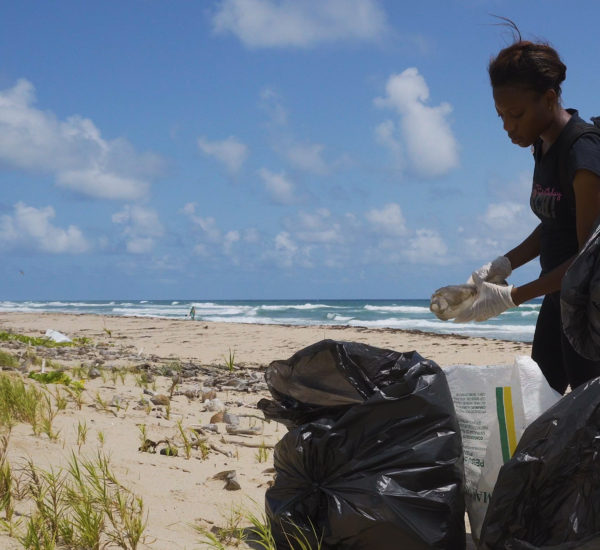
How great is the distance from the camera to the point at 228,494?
254cm

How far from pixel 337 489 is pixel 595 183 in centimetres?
113

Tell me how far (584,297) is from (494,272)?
963 mm

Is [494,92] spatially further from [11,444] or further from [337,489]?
[11,444]

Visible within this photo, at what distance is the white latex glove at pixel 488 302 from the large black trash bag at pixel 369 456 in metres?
0.26

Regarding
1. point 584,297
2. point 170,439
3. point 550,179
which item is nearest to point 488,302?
point 550,179

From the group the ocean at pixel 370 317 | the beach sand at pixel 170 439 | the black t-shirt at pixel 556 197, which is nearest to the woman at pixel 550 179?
the black t-shirt at pixel 556 197

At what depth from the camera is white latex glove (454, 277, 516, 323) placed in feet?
6.89

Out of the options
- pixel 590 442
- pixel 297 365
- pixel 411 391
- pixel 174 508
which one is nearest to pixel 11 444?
pixel 174 508

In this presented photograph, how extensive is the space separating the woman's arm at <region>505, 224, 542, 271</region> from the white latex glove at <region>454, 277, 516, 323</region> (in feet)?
1.17

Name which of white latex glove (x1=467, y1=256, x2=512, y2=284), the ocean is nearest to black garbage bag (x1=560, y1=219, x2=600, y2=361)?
white latex glove (x1=467, y1=256, x2=512, y2=284)

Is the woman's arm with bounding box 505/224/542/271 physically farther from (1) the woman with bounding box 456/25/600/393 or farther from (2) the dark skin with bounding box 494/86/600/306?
(2) the dark skin with bounding box 494/86/600/306

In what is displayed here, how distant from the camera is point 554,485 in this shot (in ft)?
4.82

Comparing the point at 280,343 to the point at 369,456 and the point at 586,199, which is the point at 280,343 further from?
the point at 586,199

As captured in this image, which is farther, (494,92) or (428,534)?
(494,92)
